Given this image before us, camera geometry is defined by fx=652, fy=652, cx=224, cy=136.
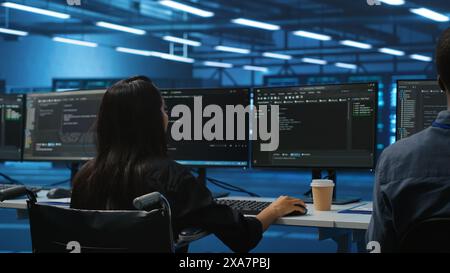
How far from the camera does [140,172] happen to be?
6.02ft

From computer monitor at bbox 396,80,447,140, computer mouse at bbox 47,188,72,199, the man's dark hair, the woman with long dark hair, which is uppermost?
the man's dark hair

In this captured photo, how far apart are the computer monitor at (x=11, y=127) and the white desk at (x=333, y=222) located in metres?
0.77

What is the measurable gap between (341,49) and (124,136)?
15.4 m

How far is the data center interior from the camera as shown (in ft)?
9.36

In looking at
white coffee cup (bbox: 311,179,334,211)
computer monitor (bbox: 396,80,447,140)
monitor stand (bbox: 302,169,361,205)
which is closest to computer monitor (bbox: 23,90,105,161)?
monitor stand (bbox: 302,169,361,205)

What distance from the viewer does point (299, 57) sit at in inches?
671

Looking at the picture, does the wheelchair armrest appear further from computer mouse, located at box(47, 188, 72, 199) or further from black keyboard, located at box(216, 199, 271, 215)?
computer mouse, located at box(47, 188, 72, 199)

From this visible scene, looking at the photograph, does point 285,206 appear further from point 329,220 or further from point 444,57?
point 444,57

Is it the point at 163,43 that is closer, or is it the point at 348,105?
the point at 348,105

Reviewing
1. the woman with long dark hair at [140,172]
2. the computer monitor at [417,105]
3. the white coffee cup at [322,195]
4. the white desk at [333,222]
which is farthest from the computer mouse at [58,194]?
the computer monitor at [417,105]

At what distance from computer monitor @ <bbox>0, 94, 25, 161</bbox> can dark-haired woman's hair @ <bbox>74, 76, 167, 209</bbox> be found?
5.93 ft

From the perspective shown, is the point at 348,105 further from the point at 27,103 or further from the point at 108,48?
the point at 108,48

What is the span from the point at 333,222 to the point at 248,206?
1.35ft
